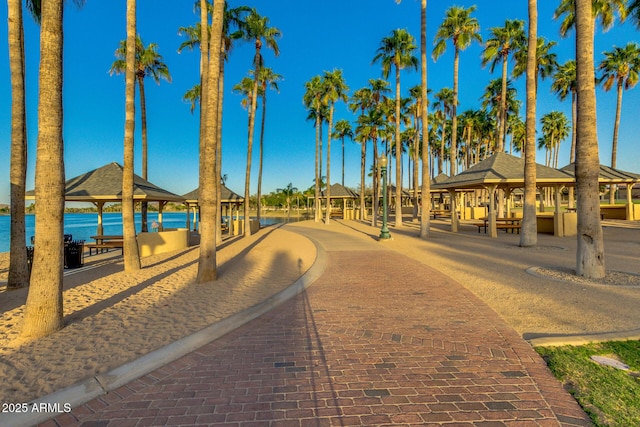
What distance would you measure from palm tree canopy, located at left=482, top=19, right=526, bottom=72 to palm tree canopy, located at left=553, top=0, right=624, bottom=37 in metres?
4.55

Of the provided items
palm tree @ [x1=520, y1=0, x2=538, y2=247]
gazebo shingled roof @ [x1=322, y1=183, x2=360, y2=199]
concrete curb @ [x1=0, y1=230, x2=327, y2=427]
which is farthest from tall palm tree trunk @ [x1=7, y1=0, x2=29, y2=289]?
gazebo shingled roof @ [x1=322, y1=183, x2=360, y2=199]

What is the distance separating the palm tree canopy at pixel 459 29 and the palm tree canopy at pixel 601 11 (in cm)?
515

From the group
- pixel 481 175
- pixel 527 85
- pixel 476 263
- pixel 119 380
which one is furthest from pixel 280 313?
pixel 481 175

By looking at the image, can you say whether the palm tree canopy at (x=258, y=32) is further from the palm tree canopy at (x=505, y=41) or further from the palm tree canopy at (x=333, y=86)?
the palm tree canopy at (x=505, y=41)

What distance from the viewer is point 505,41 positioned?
2727cm

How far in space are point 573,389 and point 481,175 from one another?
51.6 feet

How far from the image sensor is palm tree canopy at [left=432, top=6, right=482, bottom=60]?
24484 millimetres

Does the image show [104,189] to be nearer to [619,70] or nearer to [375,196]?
[375,196]

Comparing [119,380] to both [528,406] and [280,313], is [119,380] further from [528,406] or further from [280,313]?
[528,406]

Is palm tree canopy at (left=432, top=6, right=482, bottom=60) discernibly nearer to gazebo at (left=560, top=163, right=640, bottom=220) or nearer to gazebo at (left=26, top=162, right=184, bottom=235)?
gazebo at (left=560, top=163, right=640, bottom=220)

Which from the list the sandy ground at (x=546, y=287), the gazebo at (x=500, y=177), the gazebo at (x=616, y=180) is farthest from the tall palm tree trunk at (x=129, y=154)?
the gazebo at (x=616, y=180)

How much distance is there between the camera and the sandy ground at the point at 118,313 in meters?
3.61

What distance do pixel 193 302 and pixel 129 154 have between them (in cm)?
576

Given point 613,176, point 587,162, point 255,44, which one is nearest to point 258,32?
point 255,44
